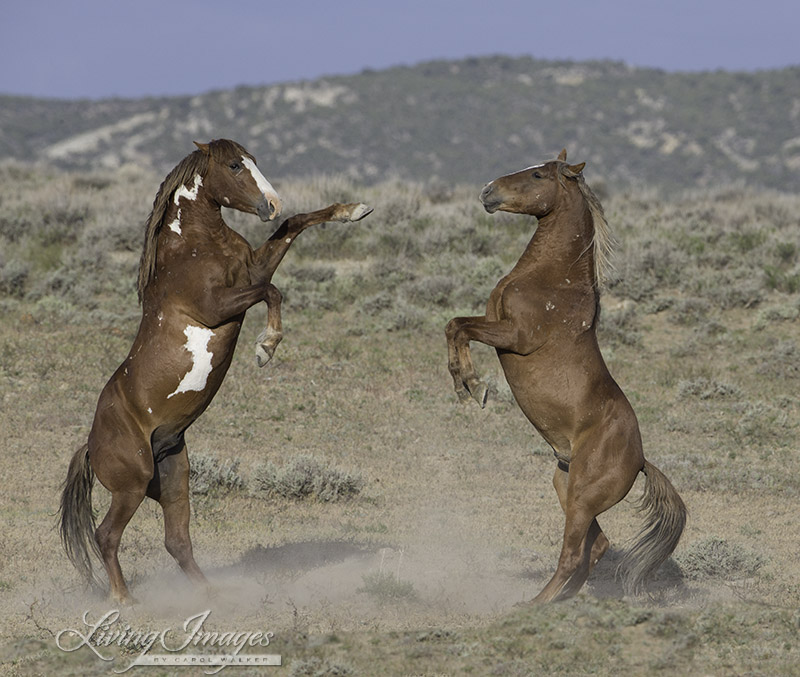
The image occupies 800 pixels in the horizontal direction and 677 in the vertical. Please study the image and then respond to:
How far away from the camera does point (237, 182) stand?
626cm

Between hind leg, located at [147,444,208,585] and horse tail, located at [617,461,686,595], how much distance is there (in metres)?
2.86

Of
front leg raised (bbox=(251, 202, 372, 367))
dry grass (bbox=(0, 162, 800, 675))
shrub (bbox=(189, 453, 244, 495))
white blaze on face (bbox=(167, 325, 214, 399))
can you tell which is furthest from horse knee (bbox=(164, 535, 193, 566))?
shrub (bbox=(189, 453, 244, 495))

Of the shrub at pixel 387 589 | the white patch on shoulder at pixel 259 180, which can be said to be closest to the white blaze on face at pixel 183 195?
the white patch on shoulder at pixel 259 180

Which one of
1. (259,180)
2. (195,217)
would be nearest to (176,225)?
(195,217)

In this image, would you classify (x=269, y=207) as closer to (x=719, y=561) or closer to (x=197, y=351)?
(x=197, y=351)

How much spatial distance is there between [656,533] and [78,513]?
12.7 feet

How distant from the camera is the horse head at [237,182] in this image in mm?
6168

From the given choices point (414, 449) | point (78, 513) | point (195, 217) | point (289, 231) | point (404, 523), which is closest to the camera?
point (195, 217)

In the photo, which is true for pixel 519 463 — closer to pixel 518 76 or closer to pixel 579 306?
pixel 579 306

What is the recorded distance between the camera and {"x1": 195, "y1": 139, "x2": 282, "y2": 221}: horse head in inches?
243

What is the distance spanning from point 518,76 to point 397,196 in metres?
64.5

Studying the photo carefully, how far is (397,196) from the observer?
23.7 metres

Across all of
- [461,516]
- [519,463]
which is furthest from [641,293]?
[461,516]

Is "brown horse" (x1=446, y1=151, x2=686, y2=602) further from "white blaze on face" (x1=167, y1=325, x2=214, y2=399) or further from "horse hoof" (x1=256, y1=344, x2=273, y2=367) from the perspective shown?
"white blaze on face" (x1=167, y1=325, x2=214, y2=399)
